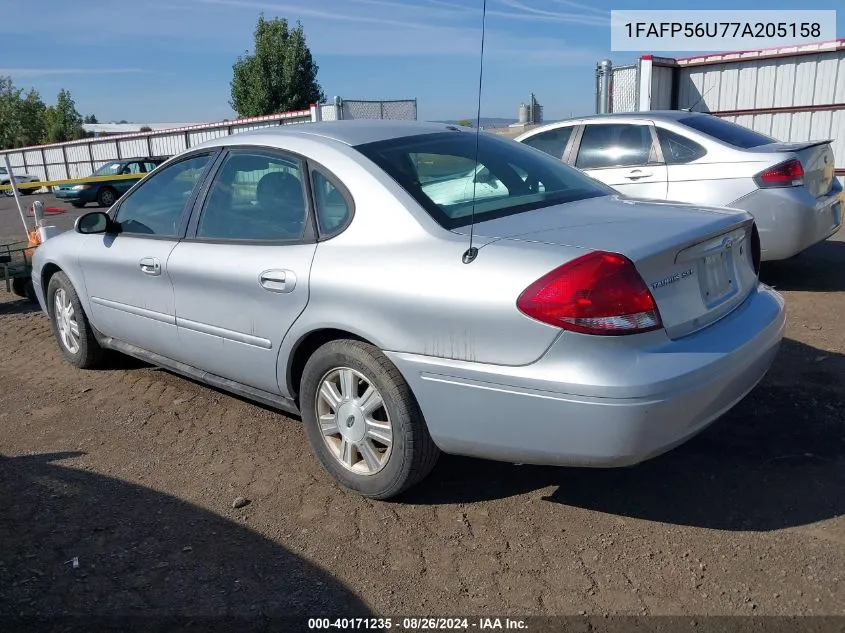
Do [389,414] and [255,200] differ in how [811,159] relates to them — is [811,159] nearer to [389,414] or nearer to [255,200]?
[255,200]

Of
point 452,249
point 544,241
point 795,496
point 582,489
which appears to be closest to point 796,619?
point 795,496

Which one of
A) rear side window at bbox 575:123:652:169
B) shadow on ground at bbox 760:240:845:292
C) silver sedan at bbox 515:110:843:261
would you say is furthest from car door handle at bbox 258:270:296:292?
shadow on ground at bbox 760:240:845:292

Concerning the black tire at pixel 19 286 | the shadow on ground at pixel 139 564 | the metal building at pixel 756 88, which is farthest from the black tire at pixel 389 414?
the metal building at pixel 756 88

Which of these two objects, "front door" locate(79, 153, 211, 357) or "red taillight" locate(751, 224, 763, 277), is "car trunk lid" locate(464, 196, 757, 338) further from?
"front door" locate(79, 153, 211, 357)

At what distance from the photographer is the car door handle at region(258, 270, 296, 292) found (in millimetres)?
3365

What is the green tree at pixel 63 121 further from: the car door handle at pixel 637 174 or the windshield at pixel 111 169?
the car door handle at pixel 637 174

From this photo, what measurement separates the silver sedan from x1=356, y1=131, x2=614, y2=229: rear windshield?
90.7 inches

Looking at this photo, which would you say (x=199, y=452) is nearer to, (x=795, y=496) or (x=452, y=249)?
(x=452, y=249)

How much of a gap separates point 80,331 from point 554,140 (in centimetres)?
491

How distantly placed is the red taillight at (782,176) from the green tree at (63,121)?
6245 centimetres

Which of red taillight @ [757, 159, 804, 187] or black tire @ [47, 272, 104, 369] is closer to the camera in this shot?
black tire @ [47, 272, 104, 369]

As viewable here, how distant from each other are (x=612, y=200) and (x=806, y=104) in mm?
13134

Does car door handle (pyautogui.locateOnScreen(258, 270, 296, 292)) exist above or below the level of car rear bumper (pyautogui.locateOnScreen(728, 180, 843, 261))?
above

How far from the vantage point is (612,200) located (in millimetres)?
3549
